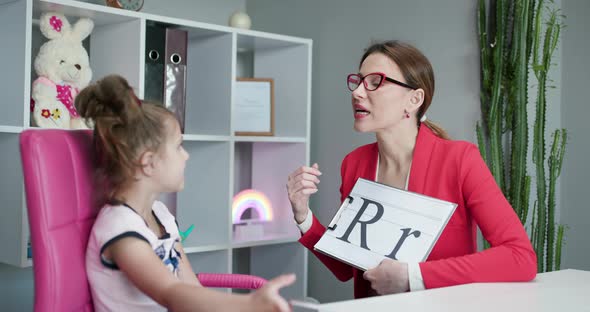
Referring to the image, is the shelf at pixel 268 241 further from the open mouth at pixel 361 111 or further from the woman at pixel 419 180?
the open mouth at pixel 361 111

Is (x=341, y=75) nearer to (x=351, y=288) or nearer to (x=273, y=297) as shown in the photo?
(x=351, y=288)

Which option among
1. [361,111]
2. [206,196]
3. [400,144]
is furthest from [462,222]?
[206,196]

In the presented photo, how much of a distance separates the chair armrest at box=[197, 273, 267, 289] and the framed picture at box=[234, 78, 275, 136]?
1.35 meters

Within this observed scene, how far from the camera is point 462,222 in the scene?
1732 mm

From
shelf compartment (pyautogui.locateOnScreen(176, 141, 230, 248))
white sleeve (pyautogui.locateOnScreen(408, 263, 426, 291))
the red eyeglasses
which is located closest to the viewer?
white sleeve (pyautogui.locateOnScreen(408, 263, 426, 291))

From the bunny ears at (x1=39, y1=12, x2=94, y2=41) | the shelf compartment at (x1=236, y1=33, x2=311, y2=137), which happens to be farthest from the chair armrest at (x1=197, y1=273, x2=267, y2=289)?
the shelf compartment at (x1=236, y1=33, x2=311, y2=137)

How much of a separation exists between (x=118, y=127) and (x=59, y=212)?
20 cm

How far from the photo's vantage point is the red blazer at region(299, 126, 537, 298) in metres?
1.46

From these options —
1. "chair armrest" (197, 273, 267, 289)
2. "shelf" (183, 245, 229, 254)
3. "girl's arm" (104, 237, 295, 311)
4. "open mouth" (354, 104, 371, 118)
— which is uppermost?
"open mouth" (354, 104, 371, 118)

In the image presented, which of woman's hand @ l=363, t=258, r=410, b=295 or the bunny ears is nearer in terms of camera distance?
woman's hand @ l=363, t=258, r=410, b=295

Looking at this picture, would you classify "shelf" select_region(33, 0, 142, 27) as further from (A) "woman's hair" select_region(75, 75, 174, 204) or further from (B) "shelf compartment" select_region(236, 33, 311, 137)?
(A) "woman's hair" select_region(75, 75, 174, 204)

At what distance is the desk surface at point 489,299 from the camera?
1099 mm

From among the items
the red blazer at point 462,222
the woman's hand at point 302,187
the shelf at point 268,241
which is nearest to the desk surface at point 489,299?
the red blazer at point 462,222

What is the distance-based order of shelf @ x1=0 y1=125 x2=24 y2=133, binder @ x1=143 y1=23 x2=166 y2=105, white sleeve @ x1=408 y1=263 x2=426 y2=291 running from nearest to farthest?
white sleeve @ x1=408 y1=263 x2=426 y2=291 < shelf @ x1=0 y1=125 x2=24 y2=133 < binder @ x1=143 y1=23 x2=166 y2=105
